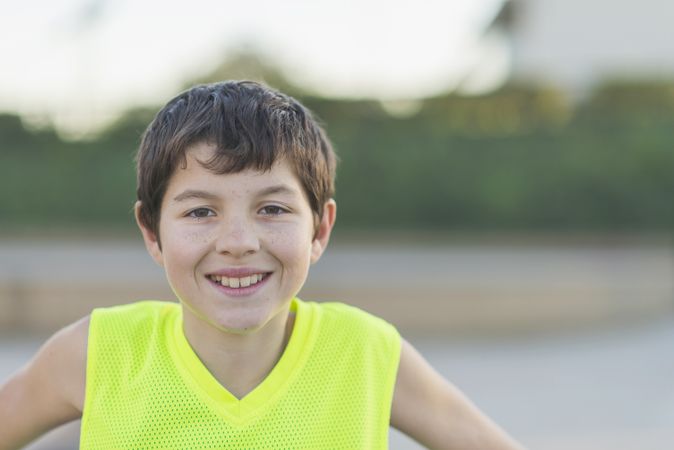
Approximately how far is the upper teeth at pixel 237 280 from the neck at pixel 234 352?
143 millimetres

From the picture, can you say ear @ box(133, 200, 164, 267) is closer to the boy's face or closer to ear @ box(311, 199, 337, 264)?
the boy's face

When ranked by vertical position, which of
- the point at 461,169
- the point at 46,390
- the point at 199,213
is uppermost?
the point at 461,169

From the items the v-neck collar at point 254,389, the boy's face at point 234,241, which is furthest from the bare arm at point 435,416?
the boy's face at point 234,241

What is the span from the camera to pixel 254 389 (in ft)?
5.45

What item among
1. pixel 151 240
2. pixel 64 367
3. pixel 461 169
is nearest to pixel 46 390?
pixel 64 367

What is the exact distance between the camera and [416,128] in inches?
486

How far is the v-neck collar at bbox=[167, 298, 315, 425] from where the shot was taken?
1.63m

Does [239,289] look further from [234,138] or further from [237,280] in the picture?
[234,138]

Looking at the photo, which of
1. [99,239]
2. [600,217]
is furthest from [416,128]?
[99,239]

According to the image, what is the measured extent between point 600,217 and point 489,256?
1.93 meters

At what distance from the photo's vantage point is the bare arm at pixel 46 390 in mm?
1692

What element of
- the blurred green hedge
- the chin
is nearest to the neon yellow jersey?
the chin

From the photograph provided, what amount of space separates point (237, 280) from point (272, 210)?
0.48ft

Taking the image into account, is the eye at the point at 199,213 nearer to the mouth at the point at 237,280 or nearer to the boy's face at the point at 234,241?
the boy's face at the point at 234,241
